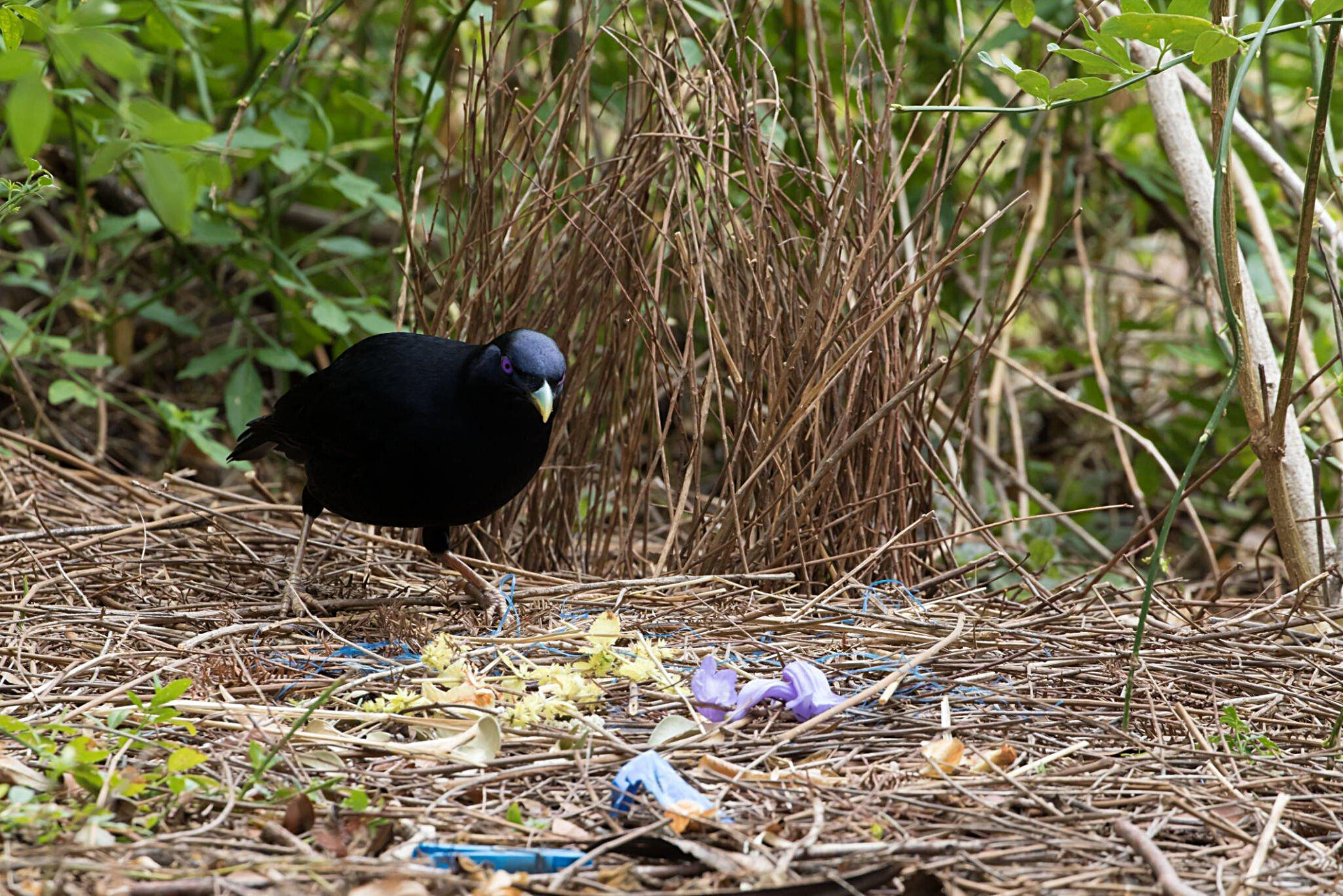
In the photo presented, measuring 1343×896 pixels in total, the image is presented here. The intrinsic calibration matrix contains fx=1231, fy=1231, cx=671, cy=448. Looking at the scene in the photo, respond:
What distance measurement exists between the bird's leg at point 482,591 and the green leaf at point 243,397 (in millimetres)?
1433

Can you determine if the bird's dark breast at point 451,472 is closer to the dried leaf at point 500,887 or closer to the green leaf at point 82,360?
the dried leaf at point 500,887

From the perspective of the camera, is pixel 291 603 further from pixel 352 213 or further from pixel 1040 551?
pixel 352 213

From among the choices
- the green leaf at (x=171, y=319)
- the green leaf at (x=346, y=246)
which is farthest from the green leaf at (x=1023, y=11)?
the green leaf at (x=171, y=319)

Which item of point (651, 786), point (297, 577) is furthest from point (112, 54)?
point (297, 577)

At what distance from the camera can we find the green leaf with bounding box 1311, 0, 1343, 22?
1.90 m

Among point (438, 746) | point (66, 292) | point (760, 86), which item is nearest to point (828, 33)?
point (760, 86)

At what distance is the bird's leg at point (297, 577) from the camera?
283 cm

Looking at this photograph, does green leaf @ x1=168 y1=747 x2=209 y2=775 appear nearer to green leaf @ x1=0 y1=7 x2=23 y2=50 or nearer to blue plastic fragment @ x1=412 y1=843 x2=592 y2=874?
blue plastic fragment @ x1=412 y1=843 x2=592 y2=874

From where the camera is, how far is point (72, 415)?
4680 mm

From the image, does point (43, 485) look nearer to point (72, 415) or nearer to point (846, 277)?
point (72, 415)

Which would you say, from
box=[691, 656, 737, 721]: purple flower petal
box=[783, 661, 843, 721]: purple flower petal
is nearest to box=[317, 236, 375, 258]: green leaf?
box=[691, 656, 737, 721]: purple flower petal

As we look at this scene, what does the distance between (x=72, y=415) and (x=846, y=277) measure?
10.7ft

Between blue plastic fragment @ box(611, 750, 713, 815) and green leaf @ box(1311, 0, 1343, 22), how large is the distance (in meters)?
1.51

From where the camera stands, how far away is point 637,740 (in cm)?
206
